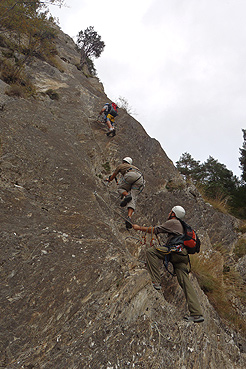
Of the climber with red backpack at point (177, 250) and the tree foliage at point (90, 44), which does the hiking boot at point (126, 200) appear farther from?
the tree foliage at point (90, 44)

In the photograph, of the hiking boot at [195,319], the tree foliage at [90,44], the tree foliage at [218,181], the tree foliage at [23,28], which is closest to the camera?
the hiking boot at [195,319]

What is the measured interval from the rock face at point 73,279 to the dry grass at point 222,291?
1.40ft

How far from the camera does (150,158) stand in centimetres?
1184

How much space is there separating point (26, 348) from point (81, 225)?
7.96 ft

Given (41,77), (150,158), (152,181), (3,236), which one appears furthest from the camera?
(41,77)

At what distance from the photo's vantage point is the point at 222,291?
7.86 meters

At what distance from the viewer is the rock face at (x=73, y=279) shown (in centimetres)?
332

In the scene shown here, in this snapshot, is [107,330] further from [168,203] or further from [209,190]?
[209,190]

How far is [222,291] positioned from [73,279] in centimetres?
614

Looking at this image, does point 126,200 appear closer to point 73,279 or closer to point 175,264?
point 175,264

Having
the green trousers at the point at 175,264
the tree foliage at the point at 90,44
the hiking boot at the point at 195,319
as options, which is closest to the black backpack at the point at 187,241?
the green trousers at the point at 175,264

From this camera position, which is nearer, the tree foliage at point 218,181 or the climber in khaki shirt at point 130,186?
the climber in khaki shirt at point 130,186

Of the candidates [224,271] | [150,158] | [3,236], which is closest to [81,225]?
[3,236]

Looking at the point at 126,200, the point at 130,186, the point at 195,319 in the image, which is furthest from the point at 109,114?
the point at 195,319
